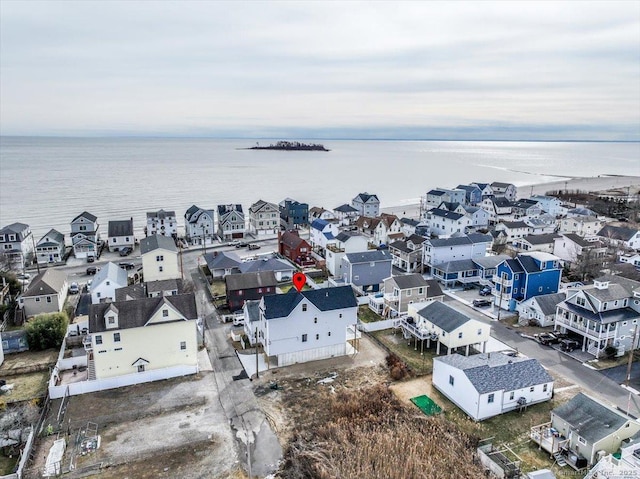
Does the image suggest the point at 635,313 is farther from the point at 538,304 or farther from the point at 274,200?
the point at 274,200

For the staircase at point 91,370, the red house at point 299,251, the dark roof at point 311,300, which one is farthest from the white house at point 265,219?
the staircase at point 91,370

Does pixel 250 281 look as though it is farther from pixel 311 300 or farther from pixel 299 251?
pixel 299 251

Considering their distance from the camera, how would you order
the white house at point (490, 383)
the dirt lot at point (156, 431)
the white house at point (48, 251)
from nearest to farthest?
the dirt lot at point (156, 431) < the white house at point (490, 383) < the white house at point (48, 251)

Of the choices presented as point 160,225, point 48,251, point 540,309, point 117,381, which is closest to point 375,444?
point 117,381

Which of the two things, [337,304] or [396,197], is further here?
[396,197]

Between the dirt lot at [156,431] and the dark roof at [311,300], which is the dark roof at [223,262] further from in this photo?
the dirt lot at [156,431]

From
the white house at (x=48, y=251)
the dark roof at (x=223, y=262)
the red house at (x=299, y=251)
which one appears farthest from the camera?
the white house at (x=48, y=251)

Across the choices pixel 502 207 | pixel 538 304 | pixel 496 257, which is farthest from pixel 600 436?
pixel 502 207
